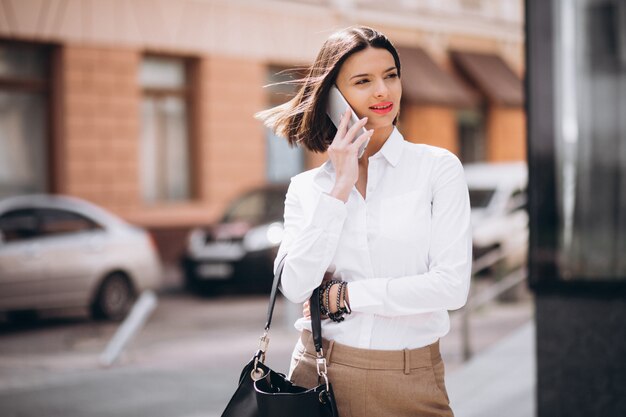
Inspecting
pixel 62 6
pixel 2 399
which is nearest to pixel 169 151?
pixel 62 6

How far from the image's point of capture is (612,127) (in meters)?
4.81

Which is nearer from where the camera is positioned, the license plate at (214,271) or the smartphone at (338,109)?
the smartphone at (338,109)

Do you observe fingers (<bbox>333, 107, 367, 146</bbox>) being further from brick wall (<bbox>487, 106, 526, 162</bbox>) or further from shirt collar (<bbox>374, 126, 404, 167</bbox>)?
brick wall (<bbox>487, 106, 526, 162</bbox>)

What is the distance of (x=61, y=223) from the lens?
1122 cm

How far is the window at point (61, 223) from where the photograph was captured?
434 inches

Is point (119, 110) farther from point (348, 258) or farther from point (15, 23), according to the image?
point (348, 258)

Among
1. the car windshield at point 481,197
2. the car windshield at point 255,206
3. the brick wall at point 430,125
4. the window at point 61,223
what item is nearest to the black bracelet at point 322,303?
the window at point 61,223

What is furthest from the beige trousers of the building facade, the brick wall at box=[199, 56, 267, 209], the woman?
the brick wall at box=[199, 56, 267, 209]

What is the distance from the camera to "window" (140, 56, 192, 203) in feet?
59.4

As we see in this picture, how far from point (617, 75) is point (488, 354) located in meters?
3.36

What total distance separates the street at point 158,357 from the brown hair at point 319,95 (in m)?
3.92

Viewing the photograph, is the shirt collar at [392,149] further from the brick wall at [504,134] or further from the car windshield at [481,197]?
the brick wall at [504,134]

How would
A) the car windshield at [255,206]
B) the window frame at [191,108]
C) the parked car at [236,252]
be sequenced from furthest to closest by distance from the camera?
the window frame at [191,108]
the car windshield at [255,206]
the parked car at [236,252]

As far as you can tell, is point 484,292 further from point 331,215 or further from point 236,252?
point 331,215
